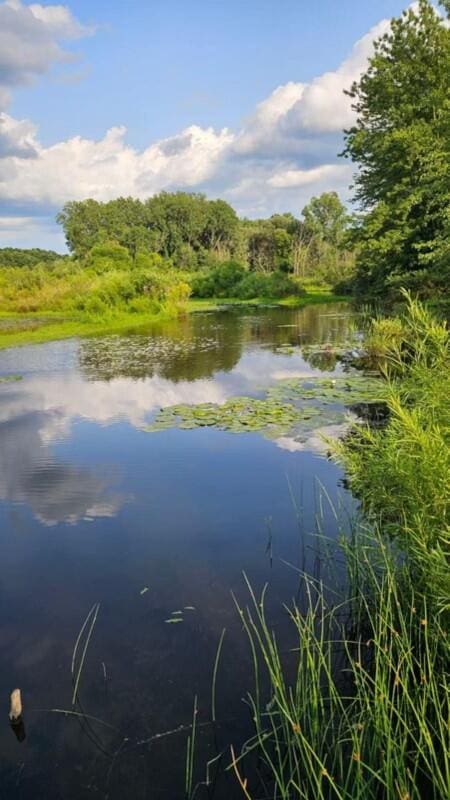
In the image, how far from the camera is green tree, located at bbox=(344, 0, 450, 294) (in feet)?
71.5

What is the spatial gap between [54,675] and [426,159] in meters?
22.5

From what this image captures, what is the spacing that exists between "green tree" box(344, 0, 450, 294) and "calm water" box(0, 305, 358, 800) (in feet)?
45.0

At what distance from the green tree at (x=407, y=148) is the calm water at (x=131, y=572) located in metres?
13.7

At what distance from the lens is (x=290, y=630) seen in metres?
4.64

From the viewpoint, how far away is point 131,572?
18.8ft

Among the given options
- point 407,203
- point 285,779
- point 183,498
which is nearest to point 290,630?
point 285,779

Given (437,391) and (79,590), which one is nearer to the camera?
(437,391)

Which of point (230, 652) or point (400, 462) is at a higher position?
point (400, 462)

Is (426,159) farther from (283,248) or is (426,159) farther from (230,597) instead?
(283,248)

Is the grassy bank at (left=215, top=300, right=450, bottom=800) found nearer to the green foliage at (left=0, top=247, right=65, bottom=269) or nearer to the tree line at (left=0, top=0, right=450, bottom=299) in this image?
the tree line at (left=0, top=0, right=450, bottom=299)

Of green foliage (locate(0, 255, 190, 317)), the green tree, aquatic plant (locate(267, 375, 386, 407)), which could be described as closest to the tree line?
the green tree

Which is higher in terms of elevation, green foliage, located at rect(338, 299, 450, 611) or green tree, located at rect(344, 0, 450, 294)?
green tree, located at rect(344, 0, 450, 294)

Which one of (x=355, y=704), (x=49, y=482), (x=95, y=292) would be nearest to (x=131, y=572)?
(x=355, y=704)

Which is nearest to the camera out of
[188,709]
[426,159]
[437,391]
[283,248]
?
[188,709]
